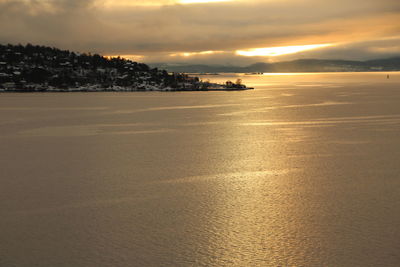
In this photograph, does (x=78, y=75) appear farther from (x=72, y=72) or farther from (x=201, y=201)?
(x=201, y=201)

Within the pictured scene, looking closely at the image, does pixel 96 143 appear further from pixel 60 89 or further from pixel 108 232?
pixel 60 89

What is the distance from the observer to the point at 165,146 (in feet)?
59.9

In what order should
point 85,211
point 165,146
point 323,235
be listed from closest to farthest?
point 323,235 → point 85,211 → point 165,146

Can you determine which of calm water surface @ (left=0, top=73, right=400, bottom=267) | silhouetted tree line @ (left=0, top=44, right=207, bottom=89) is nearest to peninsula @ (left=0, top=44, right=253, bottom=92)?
silhouetted tree line @ (left=0, top=44, right=207, bottom=89)

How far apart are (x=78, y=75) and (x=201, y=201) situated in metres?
105

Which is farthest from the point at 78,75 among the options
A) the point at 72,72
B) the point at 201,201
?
the point at 201,201

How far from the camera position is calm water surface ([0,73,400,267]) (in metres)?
7.14

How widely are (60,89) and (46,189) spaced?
83888mm

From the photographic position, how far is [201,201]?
10.1 metres

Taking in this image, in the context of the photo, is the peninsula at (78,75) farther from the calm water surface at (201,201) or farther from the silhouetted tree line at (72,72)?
the calm water surface at (201,201)

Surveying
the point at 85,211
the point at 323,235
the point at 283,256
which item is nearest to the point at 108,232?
the point at 85,211

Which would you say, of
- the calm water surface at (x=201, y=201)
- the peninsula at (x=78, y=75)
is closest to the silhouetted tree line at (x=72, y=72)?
the peninsula at (x=78, y=75)

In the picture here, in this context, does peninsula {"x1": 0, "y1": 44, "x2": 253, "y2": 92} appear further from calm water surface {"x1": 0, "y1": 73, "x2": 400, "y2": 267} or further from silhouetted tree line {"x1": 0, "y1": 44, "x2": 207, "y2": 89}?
calm water surface {"x1": 0, "y1": 73, "x2": 400, "y2": 267}

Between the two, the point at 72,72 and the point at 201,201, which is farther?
the point at 72,72
